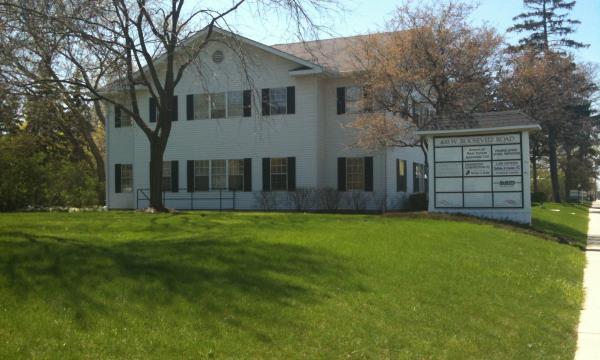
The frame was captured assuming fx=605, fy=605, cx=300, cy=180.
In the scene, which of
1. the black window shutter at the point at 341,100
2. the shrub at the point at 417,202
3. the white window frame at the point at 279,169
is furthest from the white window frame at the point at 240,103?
the shrub at the point at 417,202

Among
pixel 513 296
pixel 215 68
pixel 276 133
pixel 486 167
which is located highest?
pixel 215 68

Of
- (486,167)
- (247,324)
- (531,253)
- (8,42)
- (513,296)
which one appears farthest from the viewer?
(486,167)

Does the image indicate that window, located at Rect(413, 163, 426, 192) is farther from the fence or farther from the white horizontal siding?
the fence

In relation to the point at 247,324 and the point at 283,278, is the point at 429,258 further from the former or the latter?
the point at 247,324

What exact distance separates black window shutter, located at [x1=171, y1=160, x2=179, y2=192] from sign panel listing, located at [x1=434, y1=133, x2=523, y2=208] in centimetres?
1292

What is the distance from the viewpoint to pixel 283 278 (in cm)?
757

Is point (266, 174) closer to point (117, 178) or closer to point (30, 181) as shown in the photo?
point (117, 178)

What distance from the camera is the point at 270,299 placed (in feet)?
21.7

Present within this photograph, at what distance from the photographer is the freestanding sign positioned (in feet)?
63.2

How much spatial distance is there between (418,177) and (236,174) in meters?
9.51

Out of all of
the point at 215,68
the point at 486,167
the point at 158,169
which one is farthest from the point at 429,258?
the point at 215,68

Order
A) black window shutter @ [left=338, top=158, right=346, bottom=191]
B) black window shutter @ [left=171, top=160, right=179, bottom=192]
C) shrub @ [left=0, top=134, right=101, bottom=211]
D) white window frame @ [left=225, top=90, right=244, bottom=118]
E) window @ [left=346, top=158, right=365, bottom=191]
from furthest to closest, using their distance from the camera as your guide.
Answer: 1. black window shutter @ [left=171, top=160, right=179, bottom=192]
2. white window frame @ [left=225, top=90, right=244, bottom=118]
3. black window shutter @ [left=338, top=158, right=346, bottom=191]
4. window @ [left=346, top=158, right=365, bottom=191]
5. shrub @ [left=0, top=134, right=101, bottom=211]

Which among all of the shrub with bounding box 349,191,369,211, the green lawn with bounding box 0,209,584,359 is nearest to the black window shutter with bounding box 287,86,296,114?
the shrub with bounding box 349,191,369,211

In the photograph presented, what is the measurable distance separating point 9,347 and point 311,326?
269cm
